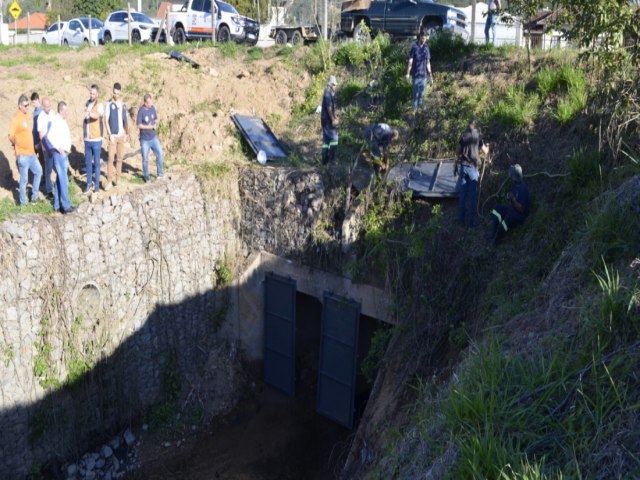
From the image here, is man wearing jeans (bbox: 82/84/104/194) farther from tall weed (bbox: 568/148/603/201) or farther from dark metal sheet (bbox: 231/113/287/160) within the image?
tall weed (bbox: 568/148/603/201)

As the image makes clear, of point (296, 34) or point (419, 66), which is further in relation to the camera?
point (296, 34)

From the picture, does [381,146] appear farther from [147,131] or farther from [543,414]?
[543,414]

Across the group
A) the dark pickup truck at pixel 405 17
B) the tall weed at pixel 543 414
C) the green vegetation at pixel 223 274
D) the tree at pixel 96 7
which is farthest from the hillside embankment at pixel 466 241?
the tree at pixel 96 7

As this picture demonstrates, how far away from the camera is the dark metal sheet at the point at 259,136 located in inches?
546

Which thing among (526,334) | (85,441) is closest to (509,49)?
(526,334)

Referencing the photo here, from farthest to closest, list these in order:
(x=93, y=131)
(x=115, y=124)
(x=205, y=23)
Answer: (x=205, y=23) < (x=115, y=124) < (x=93, y=131)

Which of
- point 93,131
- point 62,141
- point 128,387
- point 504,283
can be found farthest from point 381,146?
point 128,387

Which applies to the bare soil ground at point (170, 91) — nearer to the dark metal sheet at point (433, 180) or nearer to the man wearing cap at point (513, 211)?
the dark metal sheet at point (433, 180)

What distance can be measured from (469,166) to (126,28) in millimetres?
16106

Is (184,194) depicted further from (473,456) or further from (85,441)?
(473,456)

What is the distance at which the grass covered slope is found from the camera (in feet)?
17.4

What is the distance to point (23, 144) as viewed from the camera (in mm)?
10719

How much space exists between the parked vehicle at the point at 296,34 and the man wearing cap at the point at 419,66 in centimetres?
947

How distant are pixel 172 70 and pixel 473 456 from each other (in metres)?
12.8
